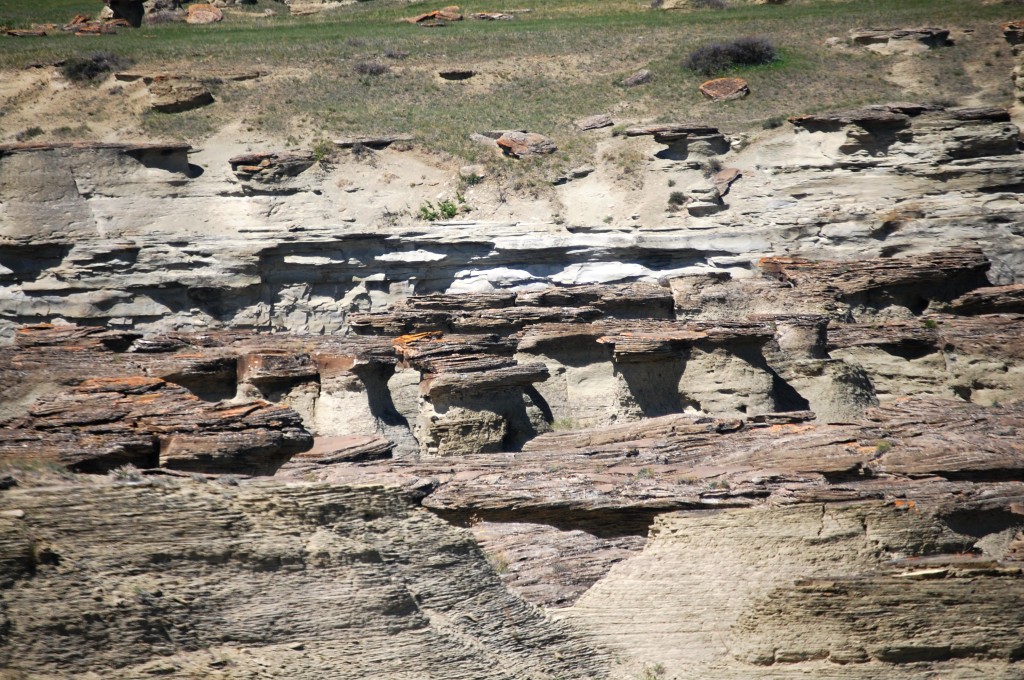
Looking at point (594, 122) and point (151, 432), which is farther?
point (594, 122)

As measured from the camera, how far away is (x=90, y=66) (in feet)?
113

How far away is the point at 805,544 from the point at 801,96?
75.8 ft

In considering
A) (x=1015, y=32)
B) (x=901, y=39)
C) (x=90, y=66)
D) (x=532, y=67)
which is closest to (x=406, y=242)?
(x=532, y=67)

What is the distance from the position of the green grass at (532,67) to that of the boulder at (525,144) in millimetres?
464

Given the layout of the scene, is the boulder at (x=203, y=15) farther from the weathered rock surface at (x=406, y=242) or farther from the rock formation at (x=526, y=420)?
the weathered rock surface at (x=406, y=242)

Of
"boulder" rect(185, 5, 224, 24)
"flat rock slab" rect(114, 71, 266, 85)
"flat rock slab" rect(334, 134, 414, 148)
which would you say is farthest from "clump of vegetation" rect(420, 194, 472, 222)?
"boulder" rect(185, 5, 224, 24)

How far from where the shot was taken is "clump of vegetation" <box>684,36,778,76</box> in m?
34.8

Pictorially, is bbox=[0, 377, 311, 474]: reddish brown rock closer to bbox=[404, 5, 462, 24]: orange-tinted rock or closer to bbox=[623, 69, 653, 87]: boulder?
bbox=[623, 69, 653, 87]: boulder

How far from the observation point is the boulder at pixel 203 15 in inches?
1818

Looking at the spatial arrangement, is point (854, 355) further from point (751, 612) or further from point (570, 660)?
point (570, 660)

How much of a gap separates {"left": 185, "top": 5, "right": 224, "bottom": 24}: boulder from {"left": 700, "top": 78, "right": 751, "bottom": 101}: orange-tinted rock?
2429cm

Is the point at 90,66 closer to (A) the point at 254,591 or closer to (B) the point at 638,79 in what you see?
(B) the point at 638,79

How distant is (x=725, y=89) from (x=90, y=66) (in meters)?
20.9

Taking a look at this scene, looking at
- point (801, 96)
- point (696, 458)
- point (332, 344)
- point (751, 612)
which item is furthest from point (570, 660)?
point (801, 96)
